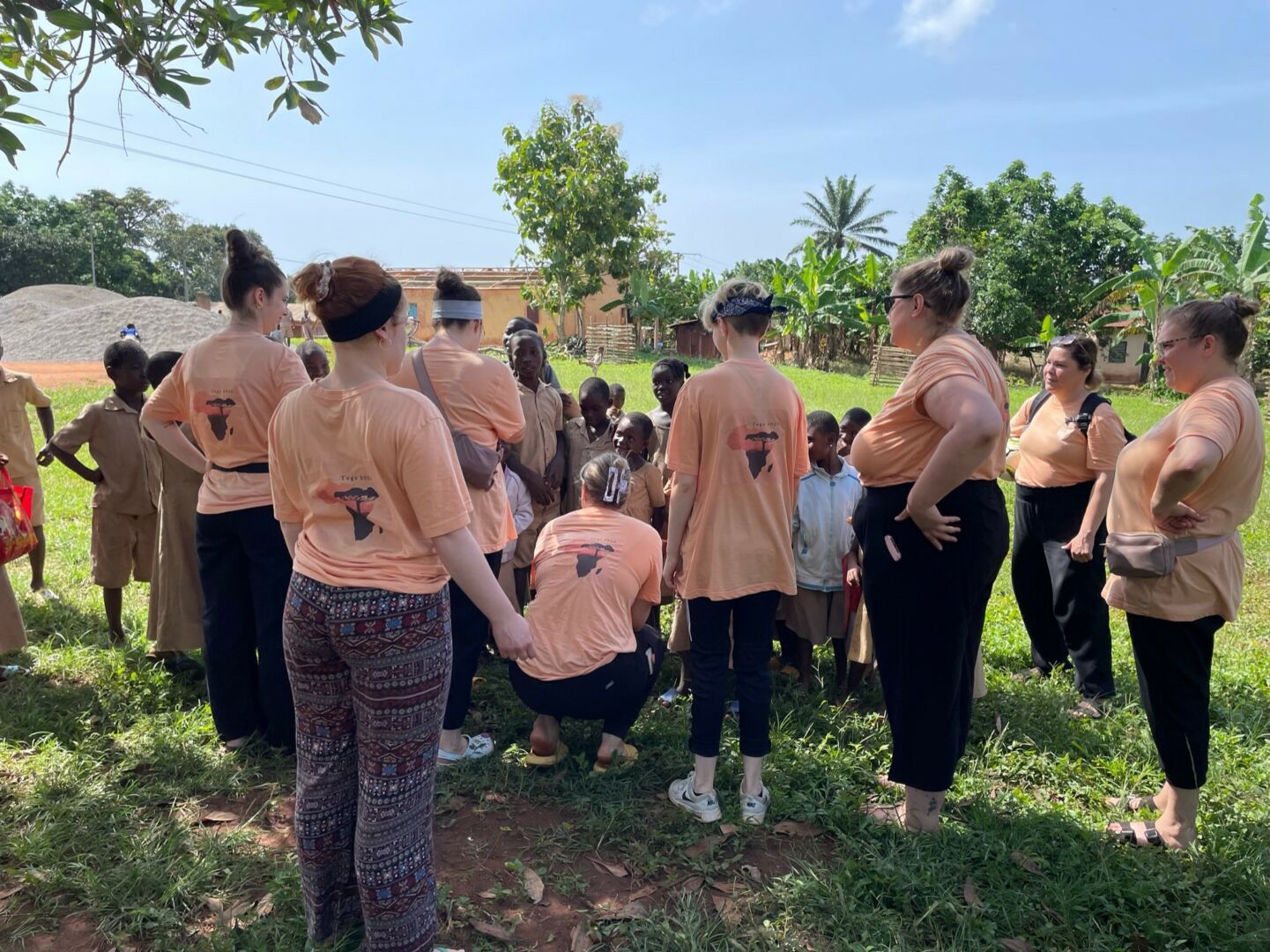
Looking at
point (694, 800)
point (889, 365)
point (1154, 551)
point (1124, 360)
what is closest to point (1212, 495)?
point (1154, 551)

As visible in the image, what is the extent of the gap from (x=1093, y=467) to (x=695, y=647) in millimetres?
2401

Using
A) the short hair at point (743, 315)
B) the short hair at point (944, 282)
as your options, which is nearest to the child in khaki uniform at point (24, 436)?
the short hair at point (743, 315)

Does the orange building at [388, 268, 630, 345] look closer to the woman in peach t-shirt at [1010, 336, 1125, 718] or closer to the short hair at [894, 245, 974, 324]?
the woman in peach t-shirt at [1010, 336, 1125, 718]

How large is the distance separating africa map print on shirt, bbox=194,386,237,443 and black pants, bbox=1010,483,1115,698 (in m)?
4.02

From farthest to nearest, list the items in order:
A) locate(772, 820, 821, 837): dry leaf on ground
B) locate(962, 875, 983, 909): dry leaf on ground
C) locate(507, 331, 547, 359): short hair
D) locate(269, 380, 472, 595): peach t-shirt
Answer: locate(507, 331, 547, 359): short hair → locate(772, 820, 821, 837): dry leaf on ground → locate(962, 875, 983, 909): dry leaf on ground → locate(269, 380, 472, 595): peach t-shirt

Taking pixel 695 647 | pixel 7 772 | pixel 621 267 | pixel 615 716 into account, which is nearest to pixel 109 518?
pixel 7 772

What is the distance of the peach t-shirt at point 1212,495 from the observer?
9.53 feet

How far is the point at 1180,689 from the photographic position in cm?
307

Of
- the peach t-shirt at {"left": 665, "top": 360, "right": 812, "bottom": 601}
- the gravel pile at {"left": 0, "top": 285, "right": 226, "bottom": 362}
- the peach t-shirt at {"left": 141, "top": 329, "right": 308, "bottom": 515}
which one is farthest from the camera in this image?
the gravel pile at {"left": 0, "top": 285, "right": 226, "bottom": 362}

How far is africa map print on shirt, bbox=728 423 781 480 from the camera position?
321cm

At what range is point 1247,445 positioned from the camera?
9.62ft

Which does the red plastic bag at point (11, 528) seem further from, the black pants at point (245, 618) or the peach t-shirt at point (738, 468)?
the peach t-shirt at point (738, 468)

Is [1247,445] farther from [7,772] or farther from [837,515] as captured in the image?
[7,772]

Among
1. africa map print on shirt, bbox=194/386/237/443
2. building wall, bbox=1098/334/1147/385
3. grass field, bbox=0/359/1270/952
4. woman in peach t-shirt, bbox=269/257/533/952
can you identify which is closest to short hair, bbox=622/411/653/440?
grass field, bbox=0/359/1270/952
